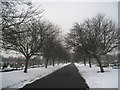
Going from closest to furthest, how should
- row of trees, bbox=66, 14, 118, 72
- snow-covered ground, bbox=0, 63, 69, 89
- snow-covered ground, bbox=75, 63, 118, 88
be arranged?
snow-covered ground, bbox=75, 63, 118, 88 → snow-covered ground, bbox=0, 63, 69, 89 → row of trees, bbox=66, 14, 118, 72

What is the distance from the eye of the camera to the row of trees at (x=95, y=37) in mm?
30953

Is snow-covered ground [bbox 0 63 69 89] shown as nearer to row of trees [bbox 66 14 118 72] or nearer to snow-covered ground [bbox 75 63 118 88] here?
snow-covered ground [bbox 75 63 118 88]

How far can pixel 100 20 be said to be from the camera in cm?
3256

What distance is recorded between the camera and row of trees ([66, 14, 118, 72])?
31.0m

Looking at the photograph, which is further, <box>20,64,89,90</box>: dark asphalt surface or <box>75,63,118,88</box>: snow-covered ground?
<box>20,64,89,90</box>: dark asphalt surface

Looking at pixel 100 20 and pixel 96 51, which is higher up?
pixel 100 20

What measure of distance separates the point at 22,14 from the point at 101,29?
18.3m

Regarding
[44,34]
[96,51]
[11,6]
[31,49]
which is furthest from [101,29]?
[11,6]

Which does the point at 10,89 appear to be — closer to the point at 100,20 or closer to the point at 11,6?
the point at 11,6

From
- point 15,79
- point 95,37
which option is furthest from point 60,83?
point 95,37

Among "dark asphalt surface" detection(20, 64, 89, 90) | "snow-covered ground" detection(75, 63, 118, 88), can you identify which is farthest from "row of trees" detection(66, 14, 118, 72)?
"dark asphalt surface" detection(20, 64, 89, 90)

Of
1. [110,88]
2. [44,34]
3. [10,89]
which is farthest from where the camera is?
[44,34]

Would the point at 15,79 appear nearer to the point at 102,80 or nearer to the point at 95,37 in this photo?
the point at 102,80

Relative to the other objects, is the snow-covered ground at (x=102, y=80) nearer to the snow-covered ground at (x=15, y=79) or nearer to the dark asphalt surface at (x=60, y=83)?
the dark asphalt surface at (x=60, y=83)
